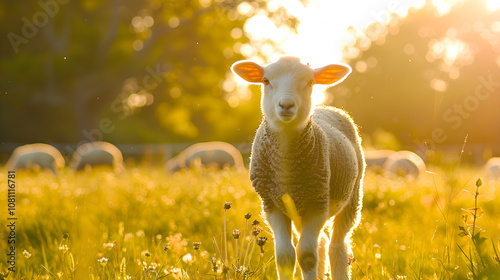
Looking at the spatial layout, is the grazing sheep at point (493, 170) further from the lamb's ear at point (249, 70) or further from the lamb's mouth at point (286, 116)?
the lamb's mouth at point (286, 116)

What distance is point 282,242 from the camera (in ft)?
9.05

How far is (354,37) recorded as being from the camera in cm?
2925

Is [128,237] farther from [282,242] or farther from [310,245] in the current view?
[310,245]

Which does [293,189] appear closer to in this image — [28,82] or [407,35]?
[28,82]

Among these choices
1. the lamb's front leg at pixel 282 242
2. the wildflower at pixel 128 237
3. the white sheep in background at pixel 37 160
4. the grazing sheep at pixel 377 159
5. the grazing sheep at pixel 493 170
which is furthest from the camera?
the grazing sheep at pixel 377 159

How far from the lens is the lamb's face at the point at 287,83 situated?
2.81 meters

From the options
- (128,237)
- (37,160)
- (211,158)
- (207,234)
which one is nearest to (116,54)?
(37,160)

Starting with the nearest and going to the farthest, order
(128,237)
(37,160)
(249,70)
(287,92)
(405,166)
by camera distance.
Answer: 1. (287,92)
2. (249,70)
3. (128,237)
4. (405,166)
5. (37,160)

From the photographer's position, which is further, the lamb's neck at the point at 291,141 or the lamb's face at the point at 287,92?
the lamb's neck at the point at 291,141

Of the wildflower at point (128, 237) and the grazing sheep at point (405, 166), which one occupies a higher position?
the wildflower at point (128, 237)

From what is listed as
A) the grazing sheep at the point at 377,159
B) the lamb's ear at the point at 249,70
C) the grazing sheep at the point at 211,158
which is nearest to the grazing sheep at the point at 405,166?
the grazing sheep at the point at 377,159

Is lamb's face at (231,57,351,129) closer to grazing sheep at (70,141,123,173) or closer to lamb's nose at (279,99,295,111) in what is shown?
lamb's nose at (279,99,295,111)

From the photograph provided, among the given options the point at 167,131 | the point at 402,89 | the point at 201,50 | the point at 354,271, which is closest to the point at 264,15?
the point at 201,50

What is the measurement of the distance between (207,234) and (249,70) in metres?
1.52
